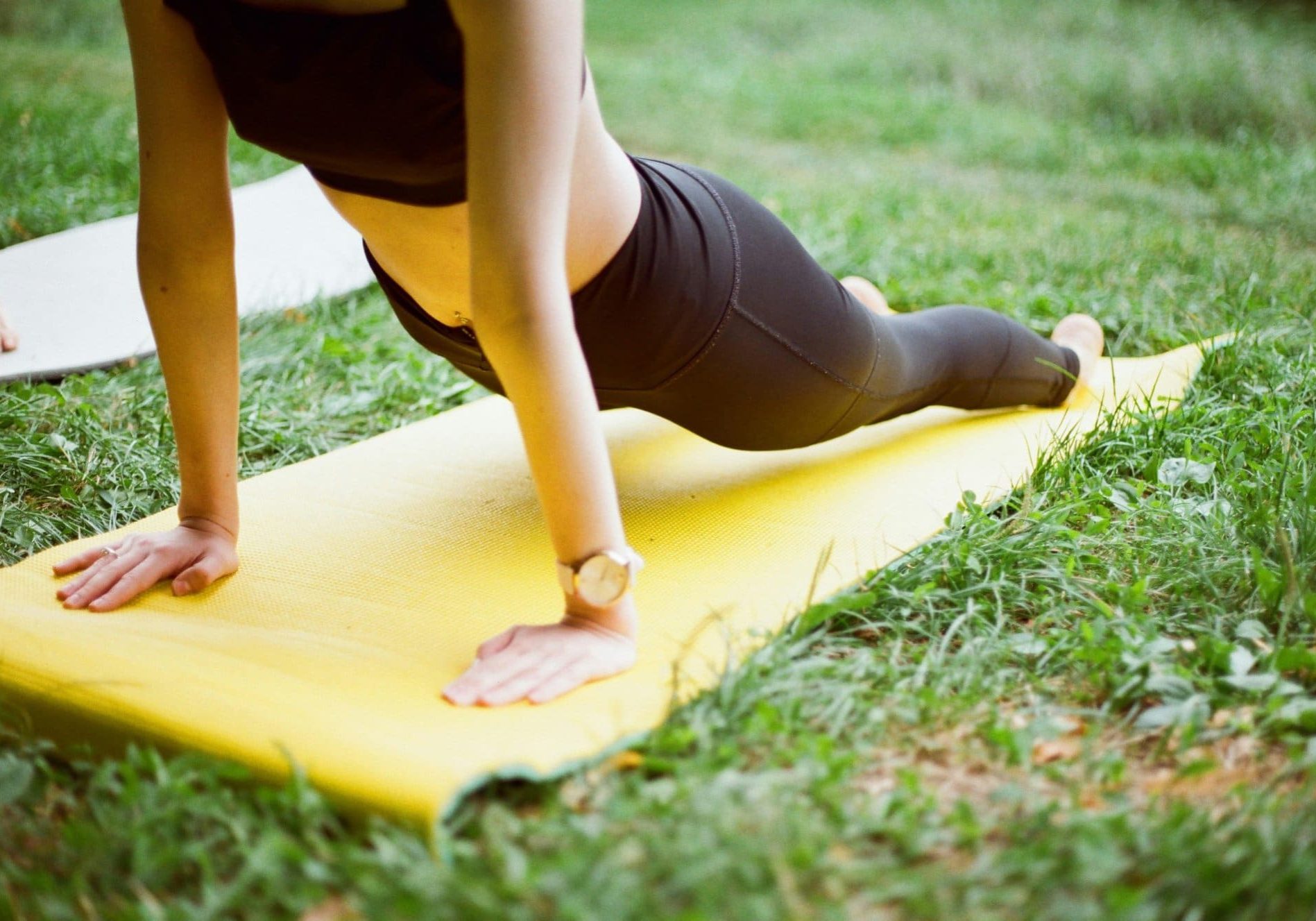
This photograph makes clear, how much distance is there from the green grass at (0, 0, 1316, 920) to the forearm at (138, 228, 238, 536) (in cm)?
44

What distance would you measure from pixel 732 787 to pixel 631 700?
0.21m

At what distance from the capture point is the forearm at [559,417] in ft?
4.31

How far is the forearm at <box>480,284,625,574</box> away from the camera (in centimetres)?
131

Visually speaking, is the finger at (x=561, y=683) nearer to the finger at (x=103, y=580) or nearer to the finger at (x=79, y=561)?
the finger at (x=103, y=580)

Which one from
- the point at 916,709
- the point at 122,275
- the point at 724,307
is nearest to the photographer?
the point at 916,709

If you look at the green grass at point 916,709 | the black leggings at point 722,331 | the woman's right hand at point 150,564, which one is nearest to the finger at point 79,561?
the woman's right hand at point 150,564

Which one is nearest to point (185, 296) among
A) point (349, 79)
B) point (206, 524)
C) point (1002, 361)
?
point (206, 524)

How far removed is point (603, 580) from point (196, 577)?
2.19 feet

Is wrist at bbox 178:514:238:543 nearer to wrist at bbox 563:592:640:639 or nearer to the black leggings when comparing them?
the black leggings

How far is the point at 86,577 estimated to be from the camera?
160cm

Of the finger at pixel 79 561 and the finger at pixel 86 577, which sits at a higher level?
the finger at pixel 86 577

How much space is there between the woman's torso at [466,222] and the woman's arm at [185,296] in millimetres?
96

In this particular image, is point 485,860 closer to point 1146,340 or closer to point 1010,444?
point 1010,444

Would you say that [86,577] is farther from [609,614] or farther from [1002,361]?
[1002,361]
